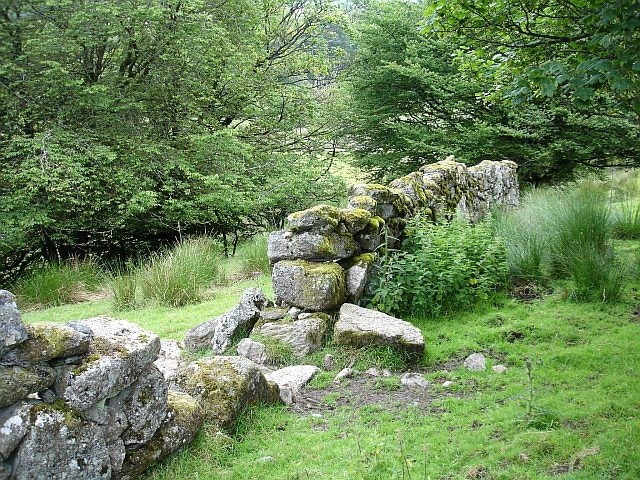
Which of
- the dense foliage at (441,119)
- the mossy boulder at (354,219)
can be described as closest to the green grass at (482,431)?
the mossy boulder at (354,219)

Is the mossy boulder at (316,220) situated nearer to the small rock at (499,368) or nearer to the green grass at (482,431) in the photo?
the green grass at (482,431)

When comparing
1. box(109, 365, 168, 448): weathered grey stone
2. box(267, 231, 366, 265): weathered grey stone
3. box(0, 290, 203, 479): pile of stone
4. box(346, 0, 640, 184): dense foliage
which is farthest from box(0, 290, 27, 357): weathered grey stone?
box(346, 0, 640, 184): dense foliage

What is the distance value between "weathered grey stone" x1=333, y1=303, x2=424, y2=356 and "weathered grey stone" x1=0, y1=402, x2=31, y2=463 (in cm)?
326

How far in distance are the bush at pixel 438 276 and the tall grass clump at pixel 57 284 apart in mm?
6555

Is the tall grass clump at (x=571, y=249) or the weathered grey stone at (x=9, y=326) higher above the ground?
the weathered grey stone at (x=9, y=326)

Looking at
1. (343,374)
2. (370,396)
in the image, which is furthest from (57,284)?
(370,396)

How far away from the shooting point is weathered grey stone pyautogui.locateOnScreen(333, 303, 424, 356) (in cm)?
534

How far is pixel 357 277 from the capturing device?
252 inches

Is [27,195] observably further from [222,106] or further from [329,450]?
[329,450]

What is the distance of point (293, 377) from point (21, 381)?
2674 millimetres

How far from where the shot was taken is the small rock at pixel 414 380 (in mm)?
4793

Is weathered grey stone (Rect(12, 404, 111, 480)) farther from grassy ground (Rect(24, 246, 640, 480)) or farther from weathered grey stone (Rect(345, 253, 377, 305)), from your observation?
weathered grey stone (Rect(345, 253, 377, 305))

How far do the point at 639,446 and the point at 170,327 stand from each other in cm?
555

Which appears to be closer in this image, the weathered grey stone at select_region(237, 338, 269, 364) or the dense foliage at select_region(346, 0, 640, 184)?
the weathered grey stone at select_region(237, 338, 269, 364)
